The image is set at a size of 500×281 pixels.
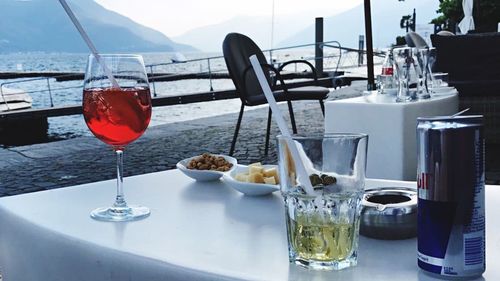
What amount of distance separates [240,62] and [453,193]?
11.8 feet

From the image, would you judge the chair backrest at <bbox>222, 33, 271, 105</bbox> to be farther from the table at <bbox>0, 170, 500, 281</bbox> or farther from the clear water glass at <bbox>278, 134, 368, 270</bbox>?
the clear water glass at <bbox>278, 134, 368, 270</bbox>

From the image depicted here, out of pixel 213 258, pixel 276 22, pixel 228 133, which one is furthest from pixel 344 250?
pixel 276 22

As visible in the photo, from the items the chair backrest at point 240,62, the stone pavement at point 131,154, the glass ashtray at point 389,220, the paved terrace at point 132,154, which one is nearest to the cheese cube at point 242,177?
→ the glass ashtray at point 389,220

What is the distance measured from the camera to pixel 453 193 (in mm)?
543

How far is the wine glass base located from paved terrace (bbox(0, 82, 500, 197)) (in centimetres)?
268

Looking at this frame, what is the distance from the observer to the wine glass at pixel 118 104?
83 centimetres

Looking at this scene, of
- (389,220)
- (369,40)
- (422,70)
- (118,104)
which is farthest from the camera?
(369,40)

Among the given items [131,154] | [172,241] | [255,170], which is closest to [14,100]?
[131,154]

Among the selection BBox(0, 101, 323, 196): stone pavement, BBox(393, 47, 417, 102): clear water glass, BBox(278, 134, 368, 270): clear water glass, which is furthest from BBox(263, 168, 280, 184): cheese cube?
BBox(0, 101, 323, 196): stone pavement

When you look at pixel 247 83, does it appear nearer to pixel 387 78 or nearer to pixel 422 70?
pixel 387 78

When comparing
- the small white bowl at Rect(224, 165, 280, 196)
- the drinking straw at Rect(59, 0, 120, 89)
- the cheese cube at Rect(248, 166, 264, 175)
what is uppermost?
the drinking straw at Rect(59, 0, 120, 89)

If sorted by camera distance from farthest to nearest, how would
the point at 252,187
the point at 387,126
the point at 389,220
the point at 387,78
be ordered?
the point at 387,78 → the point at 387,126 → the point at 252,187 → the point at 389,220

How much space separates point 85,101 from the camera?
84cm

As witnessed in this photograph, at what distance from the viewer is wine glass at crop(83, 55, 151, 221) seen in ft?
2.73
